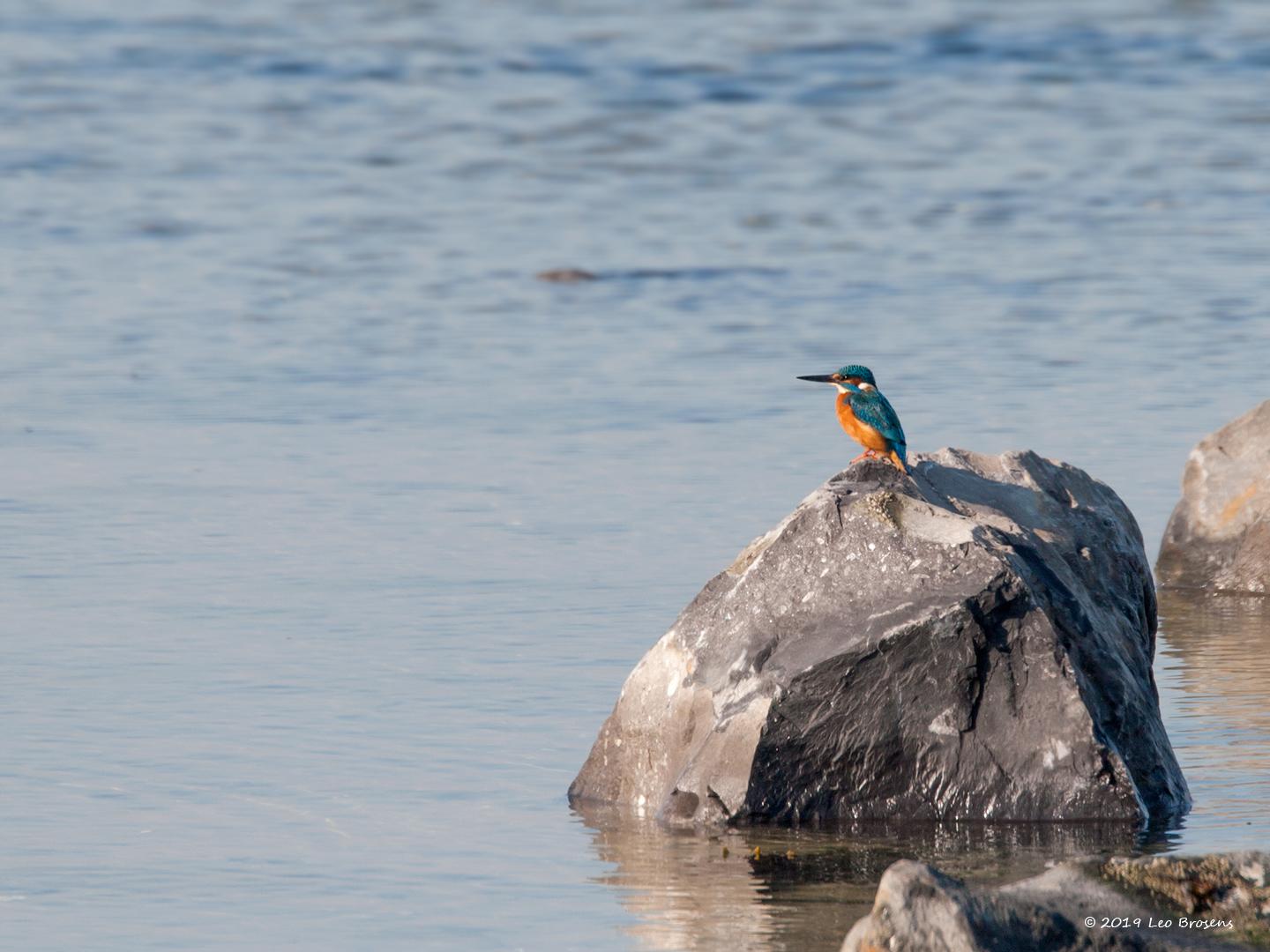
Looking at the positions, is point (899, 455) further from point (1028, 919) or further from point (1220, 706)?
point (1028, 919)

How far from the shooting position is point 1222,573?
831 cm

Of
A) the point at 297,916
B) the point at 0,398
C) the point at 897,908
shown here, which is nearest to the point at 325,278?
the point at 0,398

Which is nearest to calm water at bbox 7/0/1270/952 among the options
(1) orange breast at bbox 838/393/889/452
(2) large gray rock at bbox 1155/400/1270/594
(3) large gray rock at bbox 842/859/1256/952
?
(2) large gray rock at bbox 1155/400/1270/594

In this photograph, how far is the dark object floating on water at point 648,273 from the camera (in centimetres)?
1467

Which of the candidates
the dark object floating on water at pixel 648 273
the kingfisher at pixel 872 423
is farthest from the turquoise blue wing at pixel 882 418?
the dark object floating on water at pixel 648 273

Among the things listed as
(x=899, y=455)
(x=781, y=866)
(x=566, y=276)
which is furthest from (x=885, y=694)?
(x=566, y=276)

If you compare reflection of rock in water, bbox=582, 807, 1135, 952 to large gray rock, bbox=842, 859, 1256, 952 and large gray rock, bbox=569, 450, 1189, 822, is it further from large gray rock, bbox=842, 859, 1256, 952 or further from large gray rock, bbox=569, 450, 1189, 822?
large gray rock, bbox=842, 859, 1256, 952

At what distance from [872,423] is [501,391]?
17.3 feet

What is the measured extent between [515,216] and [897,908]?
1351cm

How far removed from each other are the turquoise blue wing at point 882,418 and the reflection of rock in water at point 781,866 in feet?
3.51

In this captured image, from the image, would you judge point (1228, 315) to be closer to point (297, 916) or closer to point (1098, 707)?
point (1098, 707)

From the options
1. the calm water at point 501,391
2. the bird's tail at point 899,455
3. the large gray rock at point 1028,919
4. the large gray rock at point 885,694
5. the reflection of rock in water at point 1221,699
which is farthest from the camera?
the bird's tail at point 899,455

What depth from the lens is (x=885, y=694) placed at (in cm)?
553

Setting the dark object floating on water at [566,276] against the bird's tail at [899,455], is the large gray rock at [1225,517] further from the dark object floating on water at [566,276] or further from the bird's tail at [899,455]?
the dark object floating on water at [566,276]
